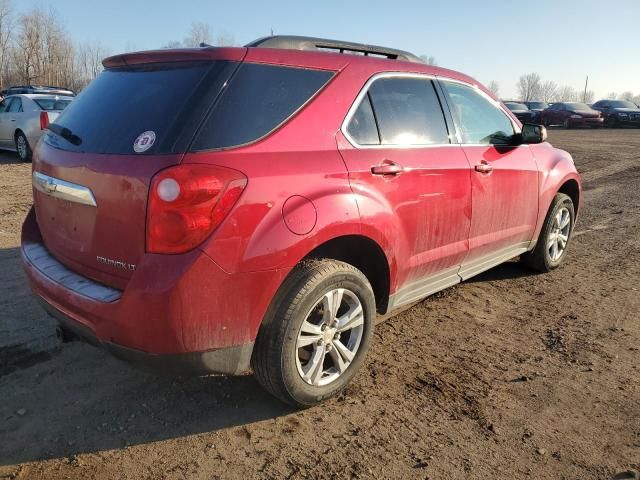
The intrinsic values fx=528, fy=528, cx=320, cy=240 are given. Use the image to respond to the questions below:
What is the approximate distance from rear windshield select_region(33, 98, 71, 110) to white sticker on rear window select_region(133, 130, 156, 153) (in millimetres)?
10487

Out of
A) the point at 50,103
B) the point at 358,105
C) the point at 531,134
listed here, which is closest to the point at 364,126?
the point at 358,105

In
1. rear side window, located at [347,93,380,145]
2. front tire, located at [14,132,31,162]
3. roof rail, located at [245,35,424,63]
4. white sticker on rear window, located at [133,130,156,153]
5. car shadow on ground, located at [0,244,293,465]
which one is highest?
roof rail, located at [245,35,424,63]

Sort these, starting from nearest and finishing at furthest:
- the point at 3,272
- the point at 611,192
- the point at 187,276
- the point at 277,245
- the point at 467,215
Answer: the point at 187,276
the point at 277,245
the point at 467,215
the point at 3,272
the point at 611,192

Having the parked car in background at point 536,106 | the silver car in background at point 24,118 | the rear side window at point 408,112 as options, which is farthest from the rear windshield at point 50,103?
the parked car in background at point 536,106

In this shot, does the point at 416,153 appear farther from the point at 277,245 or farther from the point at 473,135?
the point at 277,245

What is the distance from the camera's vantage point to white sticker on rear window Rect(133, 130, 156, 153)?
7.75 feet

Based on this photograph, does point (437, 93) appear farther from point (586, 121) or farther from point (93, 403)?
point (586, 121)

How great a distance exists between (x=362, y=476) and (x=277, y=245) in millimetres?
1099

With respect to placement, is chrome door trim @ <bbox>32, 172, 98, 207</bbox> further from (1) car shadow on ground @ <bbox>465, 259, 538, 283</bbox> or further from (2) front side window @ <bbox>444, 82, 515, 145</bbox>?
(1) car shadow on ground @ <bbox>465, 259, 538, 283</bbox>

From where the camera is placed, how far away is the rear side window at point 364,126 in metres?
2.93

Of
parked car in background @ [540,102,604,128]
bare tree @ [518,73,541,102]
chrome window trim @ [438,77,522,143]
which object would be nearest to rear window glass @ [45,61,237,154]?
chrome window trim @ [438,77,522,143]

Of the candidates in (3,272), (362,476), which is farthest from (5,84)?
(362,476)

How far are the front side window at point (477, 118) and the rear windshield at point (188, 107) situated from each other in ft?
4.46

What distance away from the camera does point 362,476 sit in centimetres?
235
